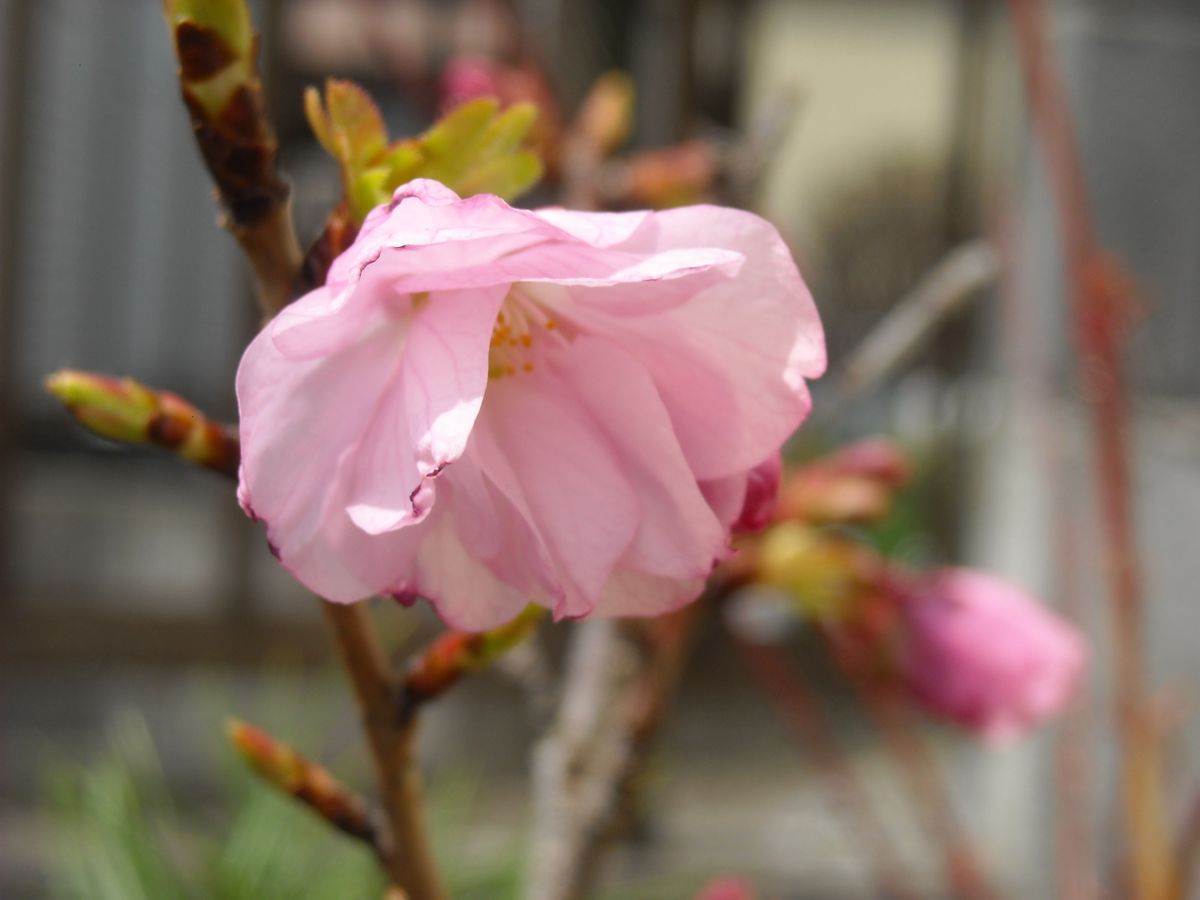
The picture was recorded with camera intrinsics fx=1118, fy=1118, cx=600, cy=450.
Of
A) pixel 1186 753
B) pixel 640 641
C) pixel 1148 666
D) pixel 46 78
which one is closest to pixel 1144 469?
pixel 1148 666

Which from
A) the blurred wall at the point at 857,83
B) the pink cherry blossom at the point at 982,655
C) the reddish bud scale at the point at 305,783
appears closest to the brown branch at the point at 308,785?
the reddish bud scale at the point at 305,783

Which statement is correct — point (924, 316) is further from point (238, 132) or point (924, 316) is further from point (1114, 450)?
point (238, 132)

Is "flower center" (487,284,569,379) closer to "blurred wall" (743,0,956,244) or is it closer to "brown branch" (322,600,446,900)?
"brown branch" (322,600,446,900)

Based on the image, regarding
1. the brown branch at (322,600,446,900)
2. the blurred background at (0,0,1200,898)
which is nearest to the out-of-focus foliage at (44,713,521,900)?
the blurred background at (0,0,1200,898)

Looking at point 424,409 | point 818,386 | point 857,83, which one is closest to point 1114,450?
point 424,409

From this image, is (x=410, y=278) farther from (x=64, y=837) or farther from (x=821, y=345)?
(x=64, y=837)

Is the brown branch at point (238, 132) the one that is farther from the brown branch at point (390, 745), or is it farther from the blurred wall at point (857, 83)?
the blurred wall at point (857, 83)
